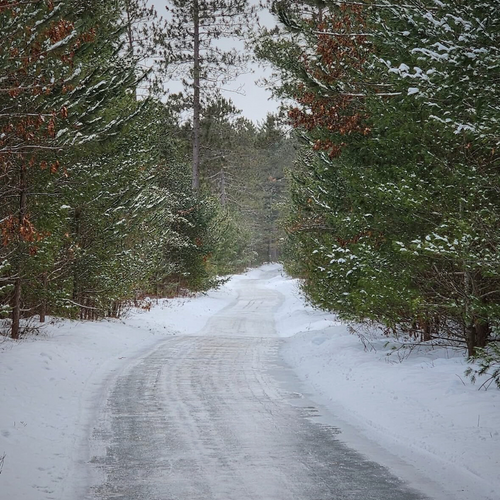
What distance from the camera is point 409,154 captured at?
10656mm

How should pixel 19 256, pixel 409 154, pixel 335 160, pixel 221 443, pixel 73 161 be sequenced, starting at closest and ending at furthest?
1. pixel 221 443
2. pixel 409 154
3. pixel 19 256
4. pixel 335 160
5. pixel 73 161

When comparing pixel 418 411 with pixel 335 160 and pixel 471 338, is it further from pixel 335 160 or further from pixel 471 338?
pixel 335 160

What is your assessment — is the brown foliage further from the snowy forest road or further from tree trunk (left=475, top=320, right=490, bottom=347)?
the snowy forest road

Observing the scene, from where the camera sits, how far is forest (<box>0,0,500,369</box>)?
25.4 feet

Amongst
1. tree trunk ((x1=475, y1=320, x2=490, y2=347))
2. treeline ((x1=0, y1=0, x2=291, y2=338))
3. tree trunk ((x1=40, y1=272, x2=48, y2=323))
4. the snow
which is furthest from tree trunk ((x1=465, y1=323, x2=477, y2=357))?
tree trunk ((x1=40, y1=272, x2=48, y2=323))

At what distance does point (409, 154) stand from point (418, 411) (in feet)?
14.9

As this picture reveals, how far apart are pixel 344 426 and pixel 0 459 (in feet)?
15.3

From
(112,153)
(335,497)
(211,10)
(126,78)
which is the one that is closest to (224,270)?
(211,10)

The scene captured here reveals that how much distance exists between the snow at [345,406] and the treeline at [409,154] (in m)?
1.06

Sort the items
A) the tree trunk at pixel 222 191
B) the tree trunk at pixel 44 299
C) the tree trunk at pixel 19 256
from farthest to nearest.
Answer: the tree trunk at pixel 222 191 < the tree trunk at pixel 44 299 < the tree trunk at pixel 19 256

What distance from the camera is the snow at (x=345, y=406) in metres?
6.50

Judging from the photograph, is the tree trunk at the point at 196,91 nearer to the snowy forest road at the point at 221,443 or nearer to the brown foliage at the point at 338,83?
the snowy forest road at the point at 221,443

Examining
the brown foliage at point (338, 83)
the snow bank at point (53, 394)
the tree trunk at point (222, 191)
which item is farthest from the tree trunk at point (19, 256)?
the tree trunk at point (222, 191)

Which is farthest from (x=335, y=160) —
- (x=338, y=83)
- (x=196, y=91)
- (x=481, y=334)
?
(x=196, y=91)
